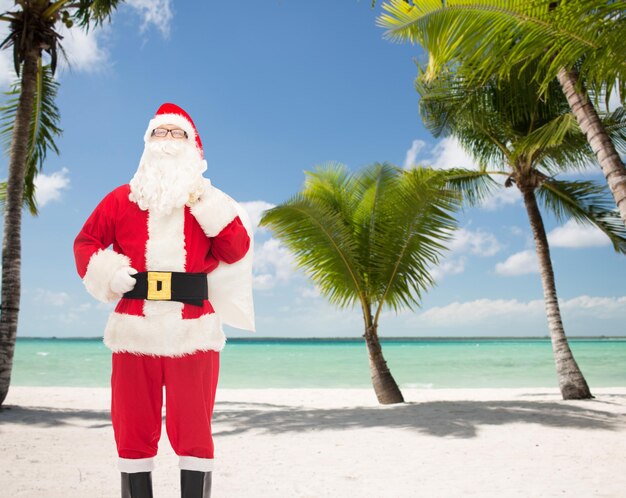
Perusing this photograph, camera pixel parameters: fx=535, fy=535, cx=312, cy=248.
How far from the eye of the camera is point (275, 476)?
13.7 ft

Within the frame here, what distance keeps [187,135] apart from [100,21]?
8183 millimetres

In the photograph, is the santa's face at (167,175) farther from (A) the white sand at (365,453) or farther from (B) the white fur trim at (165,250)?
(A) the white sand at (365,453)

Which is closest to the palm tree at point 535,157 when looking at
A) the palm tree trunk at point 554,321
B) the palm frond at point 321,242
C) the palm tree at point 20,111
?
the palm tree trunk at point 554,321

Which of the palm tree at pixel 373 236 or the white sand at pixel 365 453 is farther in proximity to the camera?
the palm tree at pixel 373 236

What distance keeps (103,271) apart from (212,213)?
54cm

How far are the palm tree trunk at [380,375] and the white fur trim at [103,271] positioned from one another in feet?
21.6

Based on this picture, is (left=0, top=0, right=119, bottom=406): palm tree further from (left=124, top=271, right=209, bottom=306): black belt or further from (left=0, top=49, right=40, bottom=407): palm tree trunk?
(left=124, top=271, right=209, bottom=306): black belt

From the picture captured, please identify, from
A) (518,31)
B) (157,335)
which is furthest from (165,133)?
(518,31)

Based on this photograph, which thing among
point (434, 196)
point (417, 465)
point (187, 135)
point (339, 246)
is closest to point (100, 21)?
point (339, 246)

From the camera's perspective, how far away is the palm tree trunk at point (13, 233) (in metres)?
7.51

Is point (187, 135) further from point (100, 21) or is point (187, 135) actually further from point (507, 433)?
point (100, 21)

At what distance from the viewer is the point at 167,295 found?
2.36m

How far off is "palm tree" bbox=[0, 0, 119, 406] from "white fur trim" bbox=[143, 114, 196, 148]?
19.5ft

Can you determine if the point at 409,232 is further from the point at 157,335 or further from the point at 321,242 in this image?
the point at 157,335
